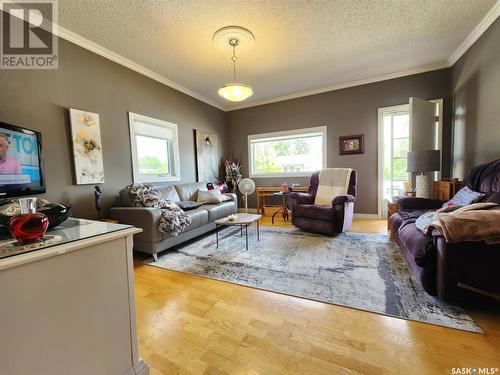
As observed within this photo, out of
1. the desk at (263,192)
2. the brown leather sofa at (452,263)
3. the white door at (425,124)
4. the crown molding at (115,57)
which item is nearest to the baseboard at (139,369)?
the brown leather sofa at (452,263)

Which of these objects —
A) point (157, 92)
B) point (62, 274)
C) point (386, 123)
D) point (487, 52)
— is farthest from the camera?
point (386, 123)

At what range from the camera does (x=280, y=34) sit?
2.53 meters

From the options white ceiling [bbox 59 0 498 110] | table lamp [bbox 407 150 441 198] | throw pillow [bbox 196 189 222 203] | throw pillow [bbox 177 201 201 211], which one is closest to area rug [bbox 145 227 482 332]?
throw pillow [bbox 177 201 201 211]

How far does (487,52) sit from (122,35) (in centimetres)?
424

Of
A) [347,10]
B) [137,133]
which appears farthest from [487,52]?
[137,133]

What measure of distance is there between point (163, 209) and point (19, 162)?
4.22ft

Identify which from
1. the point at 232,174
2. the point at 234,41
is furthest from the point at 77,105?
the point at 232,174

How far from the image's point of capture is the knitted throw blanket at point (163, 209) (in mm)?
2454

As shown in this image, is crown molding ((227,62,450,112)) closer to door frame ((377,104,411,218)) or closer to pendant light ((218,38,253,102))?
door frame ((377,104,411,218))

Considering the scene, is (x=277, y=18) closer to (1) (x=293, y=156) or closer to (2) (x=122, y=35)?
(2) (x=122, y=35)

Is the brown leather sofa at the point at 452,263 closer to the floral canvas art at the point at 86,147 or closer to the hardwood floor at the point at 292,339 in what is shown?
the hardwood floor at the point at 292,339

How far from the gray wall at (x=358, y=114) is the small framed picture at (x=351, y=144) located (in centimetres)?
8

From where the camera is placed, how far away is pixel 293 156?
482 centimetres

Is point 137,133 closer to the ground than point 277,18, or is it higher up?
closer to the ground
